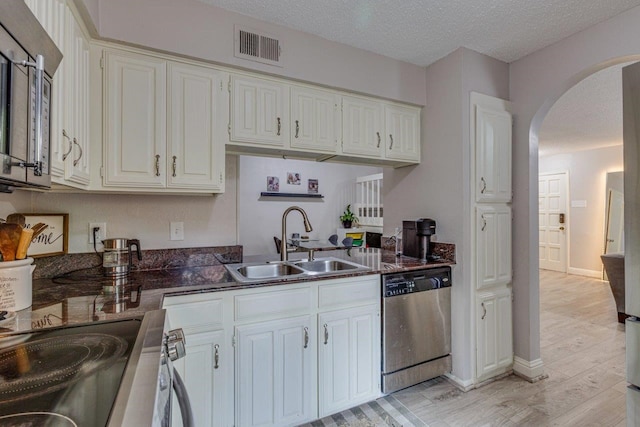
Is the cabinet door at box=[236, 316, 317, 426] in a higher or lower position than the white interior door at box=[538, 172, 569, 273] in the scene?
lower

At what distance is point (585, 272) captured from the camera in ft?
19.2

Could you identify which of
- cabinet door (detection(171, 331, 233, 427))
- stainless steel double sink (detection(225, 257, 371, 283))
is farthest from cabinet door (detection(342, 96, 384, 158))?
cabinet door (detection(171, 331, 233, 427))

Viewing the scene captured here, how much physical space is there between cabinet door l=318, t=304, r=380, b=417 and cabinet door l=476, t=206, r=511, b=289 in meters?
0.94

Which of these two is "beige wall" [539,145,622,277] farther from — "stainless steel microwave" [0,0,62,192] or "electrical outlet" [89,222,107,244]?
"stainless steel microwave" [0,0,62,192]

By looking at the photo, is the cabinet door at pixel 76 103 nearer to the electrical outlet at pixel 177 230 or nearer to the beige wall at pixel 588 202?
the electrical outlet at pixel 177 230

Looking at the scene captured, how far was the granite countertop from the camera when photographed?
110cm

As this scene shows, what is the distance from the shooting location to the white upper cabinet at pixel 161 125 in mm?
1671

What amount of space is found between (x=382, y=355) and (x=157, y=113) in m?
2.08

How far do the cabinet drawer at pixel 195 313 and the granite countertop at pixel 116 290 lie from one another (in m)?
0.07

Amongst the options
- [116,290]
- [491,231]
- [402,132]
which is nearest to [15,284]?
[116,290]

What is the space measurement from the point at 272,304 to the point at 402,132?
177cm

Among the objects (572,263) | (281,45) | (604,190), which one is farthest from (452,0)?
(572,263)

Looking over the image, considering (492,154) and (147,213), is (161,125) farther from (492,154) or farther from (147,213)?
(492,154)

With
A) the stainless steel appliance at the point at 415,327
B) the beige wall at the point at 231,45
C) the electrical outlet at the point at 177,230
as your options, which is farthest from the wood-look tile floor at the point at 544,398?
the beige wall at the point at 231,45
